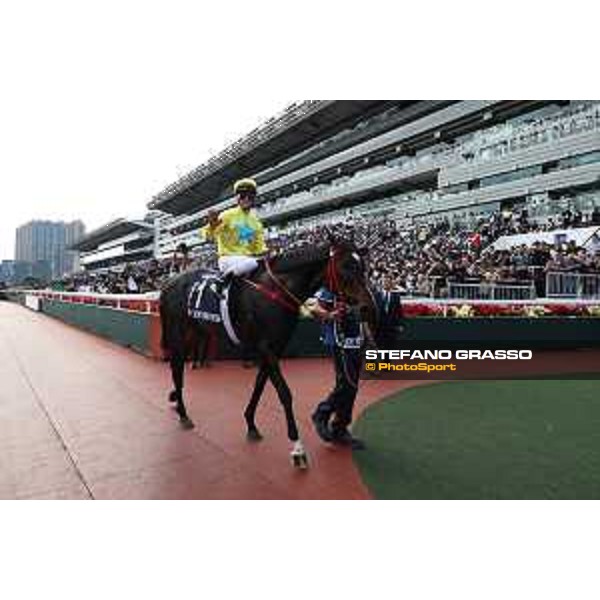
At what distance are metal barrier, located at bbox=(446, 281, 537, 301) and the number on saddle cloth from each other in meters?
6.92

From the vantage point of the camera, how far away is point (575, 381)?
29.6 feet

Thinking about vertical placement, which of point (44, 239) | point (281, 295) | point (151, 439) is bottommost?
point (151, 439)

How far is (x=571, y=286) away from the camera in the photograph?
12.0m

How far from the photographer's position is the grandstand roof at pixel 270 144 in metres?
41.9

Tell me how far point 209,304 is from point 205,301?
0.34ft

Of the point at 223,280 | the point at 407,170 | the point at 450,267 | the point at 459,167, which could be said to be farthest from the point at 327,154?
the point at 223,280

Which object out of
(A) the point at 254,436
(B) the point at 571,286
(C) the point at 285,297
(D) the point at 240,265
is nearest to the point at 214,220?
(D) the point at 240,265

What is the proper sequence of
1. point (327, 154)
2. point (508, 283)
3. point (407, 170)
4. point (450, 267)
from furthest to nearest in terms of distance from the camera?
point (327, 154), point (407, 170), point (450, 267), point (508, 283)

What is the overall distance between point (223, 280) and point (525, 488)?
301cm

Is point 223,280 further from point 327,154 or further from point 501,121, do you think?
point 327,154

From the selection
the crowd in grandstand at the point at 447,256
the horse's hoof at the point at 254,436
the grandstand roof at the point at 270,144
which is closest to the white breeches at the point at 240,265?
the crowd in grandstand at the point at 447,256

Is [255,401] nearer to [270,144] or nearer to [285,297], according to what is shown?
[285,297]

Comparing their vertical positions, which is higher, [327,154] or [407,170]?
[327,154]

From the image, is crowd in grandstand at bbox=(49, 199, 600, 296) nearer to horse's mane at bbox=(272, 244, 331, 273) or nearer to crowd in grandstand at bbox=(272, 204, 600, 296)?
crowd in grandstand at bbox=(272, 204, 600, 296)
